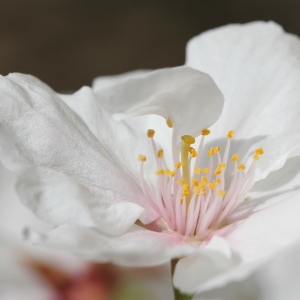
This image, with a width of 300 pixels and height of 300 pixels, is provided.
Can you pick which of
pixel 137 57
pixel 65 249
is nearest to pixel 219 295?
pixel 65 249

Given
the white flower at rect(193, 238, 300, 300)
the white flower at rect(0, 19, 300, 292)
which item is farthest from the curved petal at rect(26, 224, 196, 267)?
the white flower at rect(193, 238, 300, 300)

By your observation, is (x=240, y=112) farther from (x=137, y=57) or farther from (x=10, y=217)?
(x=137, y=57)

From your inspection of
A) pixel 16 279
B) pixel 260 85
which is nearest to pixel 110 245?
pixel 260 85

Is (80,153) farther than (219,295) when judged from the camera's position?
No

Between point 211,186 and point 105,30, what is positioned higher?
point 211,186

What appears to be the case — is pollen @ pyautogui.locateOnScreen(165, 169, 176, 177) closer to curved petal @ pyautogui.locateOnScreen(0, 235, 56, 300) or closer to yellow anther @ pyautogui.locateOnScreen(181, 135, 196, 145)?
yellow anther @ pyautogui.locateOnScreen(181, 135, 196, 145)

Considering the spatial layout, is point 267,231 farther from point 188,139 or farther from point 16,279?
point 16,279
